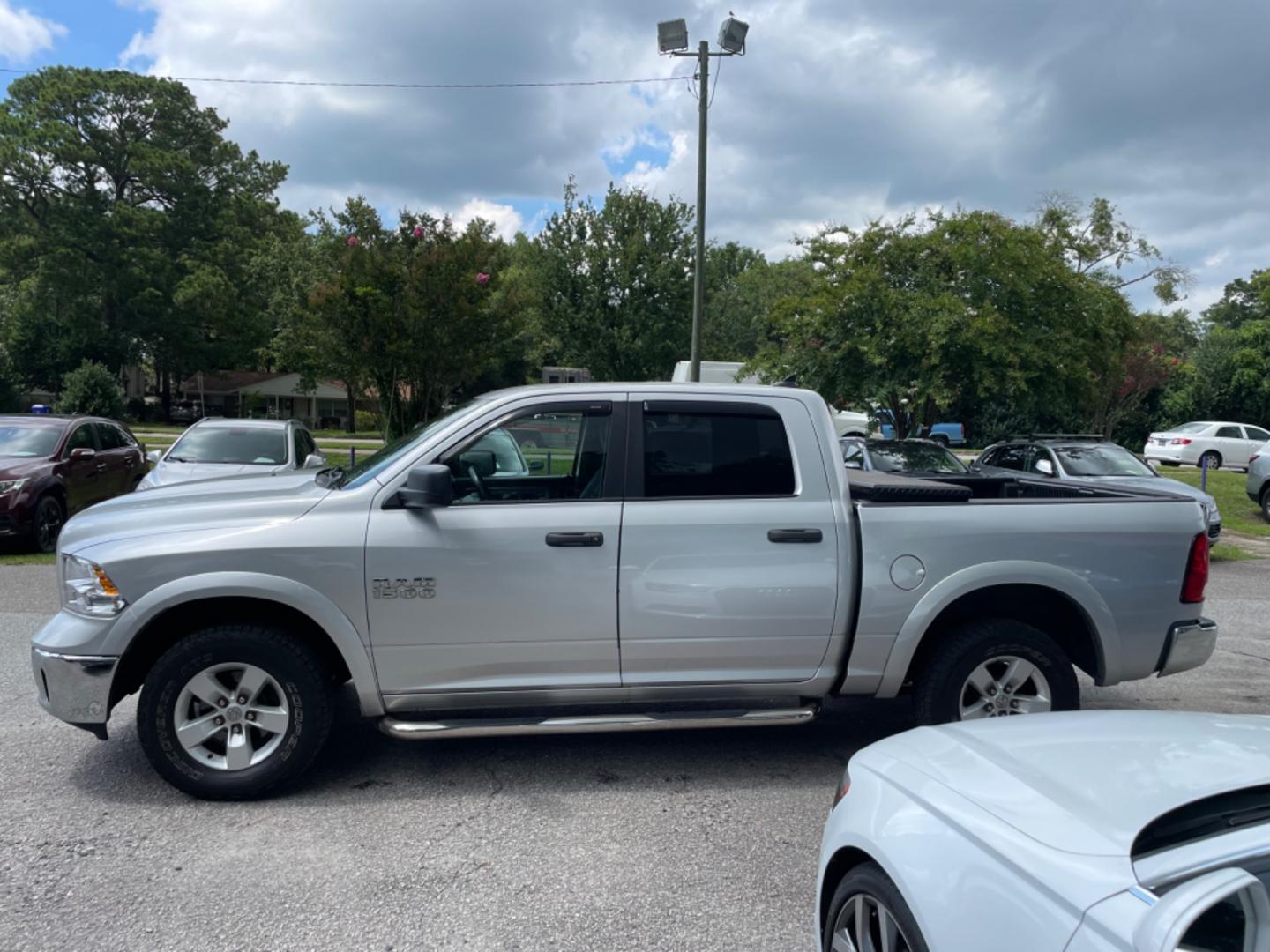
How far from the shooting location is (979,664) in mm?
4656

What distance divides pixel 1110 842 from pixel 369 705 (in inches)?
132

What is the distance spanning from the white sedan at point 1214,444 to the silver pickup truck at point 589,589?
27362 millimetres

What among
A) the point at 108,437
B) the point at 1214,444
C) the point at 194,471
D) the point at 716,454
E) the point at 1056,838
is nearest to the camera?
the point at 1056,838

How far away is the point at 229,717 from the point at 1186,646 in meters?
4.79

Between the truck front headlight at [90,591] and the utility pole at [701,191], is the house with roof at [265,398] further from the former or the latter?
the truck front headlight at [90,591]

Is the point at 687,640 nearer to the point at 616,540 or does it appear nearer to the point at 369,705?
the point at 616,540

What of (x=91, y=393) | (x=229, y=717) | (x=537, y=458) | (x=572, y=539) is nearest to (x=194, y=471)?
(x=229, y=717)

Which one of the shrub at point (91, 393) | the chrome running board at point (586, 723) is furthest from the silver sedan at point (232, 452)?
the shrub at point (91, 393)

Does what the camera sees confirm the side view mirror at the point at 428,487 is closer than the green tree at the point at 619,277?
Yes

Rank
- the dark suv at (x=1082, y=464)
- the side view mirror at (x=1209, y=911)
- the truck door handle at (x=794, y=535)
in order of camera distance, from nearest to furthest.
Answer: the side view mirror at (x=1209, y=911) → the truck door handle at (x=794, y=535) → the dark suv at (x=1082, y=464)

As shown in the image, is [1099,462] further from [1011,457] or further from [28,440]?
[28,440]

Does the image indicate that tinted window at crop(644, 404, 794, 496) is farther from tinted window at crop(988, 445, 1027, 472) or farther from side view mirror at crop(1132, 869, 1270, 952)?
tinted window at crop(988, 445, 1027, 472)

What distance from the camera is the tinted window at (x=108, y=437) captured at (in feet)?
43.4


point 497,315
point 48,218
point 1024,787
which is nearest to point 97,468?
point 497,315
